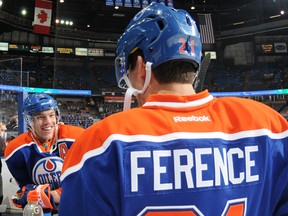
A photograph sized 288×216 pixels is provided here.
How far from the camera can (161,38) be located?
0.85 metres

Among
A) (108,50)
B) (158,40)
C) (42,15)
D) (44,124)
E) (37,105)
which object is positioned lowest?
(44,124)

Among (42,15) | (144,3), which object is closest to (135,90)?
(42,15)

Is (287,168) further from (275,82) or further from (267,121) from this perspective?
(275,82)

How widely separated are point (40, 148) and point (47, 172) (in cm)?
18

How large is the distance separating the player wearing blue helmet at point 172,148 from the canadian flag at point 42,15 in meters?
12.5

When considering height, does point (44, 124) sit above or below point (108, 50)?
below

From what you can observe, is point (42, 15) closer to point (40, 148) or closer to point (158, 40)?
point (40, 148)

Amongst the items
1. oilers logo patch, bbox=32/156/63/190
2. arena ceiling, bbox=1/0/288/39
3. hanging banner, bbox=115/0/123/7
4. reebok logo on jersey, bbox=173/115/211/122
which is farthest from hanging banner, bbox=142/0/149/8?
reebok logo on jersey, bbox=173/115/211/122

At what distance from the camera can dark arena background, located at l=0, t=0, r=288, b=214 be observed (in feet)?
62.8

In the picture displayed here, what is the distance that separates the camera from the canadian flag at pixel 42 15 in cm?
1246

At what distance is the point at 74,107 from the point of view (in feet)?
70.6

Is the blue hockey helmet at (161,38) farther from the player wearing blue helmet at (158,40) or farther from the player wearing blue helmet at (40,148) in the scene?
the player wearing blue helmet at (40,148)

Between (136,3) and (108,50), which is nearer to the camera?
(136,3)

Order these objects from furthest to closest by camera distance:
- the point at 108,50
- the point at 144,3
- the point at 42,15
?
the point at 108,50
the point at 144,3
the point at 42,15
